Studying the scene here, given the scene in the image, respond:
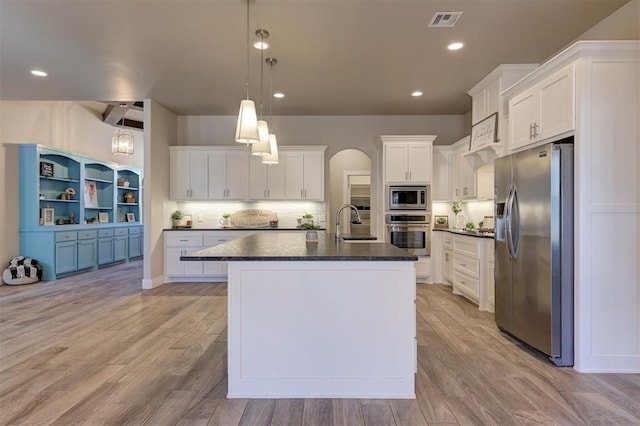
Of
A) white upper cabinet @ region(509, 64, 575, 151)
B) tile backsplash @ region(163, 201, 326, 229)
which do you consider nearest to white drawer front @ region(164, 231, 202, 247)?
tile backsplash @ region(163, 201, 326, 229)

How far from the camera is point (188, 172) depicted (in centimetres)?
609

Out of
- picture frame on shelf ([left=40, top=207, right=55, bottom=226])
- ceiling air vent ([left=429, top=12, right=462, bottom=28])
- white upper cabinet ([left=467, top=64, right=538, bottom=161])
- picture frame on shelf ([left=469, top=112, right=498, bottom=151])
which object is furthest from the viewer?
picture frame on shelf ([left=40, top=207, right=55, bottom=226])

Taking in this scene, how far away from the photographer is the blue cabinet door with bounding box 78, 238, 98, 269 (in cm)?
669

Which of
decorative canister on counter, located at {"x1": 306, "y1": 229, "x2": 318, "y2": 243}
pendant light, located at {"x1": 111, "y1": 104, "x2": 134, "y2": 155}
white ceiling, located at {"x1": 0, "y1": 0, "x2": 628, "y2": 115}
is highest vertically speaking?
white ceiling, located at {"x1": 0, "y1": 0, "x2": 628, "y2": 115}

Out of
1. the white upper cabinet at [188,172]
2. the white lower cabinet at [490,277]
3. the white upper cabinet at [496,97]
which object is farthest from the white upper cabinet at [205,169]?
the white lower cabinet at [490,277]

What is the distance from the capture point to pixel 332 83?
4.69m

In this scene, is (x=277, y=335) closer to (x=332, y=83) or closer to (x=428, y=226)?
(x=332, y=83)

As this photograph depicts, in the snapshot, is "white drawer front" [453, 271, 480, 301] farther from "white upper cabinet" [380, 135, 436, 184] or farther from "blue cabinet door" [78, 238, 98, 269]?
"blue cabinet door" [78, 238, 98, 269]

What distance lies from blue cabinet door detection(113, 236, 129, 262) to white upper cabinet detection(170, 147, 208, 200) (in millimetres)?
2774

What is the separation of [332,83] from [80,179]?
5.46 meters

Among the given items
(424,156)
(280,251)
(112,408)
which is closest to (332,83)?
(424,156)

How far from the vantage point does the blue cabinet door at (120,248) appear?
7.72m

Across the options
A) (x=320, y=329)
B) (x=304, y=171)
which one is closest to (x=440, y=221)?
(x=304, y=171)

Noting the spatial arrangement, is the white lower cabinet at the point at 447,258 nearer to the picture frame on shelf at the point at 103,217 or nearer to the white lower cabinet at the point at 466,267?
the white lower cabinet at the point at 466,267
